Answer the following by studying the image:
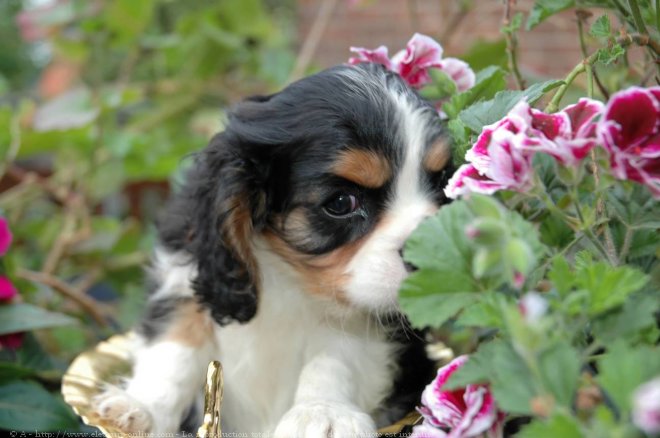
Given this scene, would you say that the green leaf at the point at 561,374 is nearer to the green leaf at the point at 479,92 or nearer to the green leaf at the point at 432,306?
the green leaf at the point at 432,306

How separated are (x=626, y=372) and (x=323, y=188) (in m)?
1.11

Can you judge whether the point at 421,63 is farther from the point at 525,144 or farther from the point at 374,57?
the point at 525,144

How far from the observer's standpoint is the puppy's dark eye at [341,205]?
1.85m

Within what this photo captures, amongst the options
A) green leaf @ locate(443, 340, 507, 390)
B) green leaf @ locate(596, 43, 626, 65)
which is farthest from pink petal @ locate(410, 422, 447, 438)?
green leaf @ locate(596, 43, 626, 65)

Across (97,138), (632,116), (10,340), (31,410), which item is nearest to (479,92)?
(632,116)

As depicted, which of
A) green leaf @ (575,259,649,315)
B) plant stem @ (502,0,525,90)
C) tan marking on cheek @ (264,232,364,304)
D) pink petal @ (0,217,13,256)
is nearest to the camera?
green leaf @ (575,259,649,315)

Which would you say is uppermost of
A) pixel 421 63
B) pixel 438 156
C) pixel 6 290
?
pixel 421 63

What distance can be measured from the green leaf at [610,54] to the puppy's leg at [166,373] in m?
1.25

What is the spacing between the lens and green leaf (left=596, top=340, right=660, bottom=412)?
2.72 ft

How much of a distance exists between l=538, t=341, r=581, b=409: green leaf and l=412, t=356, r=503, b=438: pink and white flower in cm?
24

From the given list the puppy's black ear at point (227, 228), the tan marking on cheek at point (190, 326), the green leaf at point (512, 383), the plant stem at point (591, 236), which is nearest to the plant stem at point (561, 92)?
the plant stem at point (591, 236)

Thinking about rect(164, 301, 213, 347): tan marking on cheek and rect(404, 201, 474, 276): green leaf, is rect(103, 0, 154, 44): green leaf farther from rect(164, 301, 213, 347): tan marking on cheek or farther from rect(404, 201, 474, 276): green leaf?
rect(404, 201, 474, 276): green leaf

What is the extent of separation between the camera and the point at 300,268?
2.03 metres

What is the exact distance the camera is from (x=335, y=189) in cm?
185
